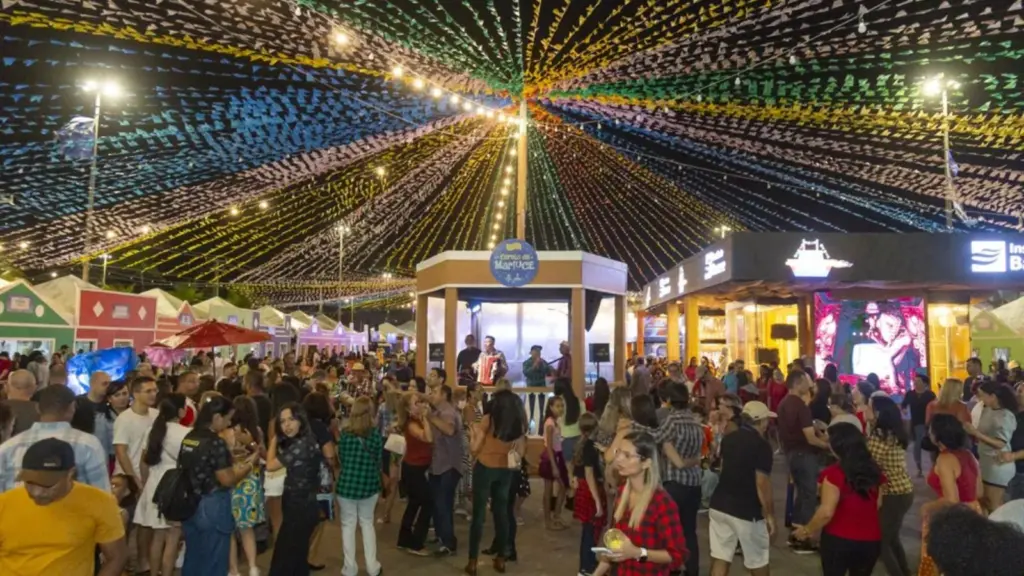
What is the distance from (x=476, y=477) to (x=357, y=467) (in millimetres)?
1075

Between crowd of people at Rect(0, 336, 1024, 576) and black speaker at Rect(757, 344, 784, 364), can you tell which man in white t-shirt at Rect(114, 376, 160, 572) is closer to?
crowd of people at Rect(0, 336, 1024, 576)

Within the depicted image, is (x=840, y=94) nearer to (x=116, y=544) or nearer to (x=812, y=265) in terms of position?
(x=812, y=265)

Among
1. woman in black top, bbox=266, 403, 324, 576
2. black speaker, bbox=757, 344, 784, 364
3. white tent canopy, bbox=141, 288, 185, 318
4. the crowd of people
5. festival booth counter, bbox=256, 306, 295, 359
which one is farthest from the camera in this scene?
festival booth counter, bbox=256, 306, 295, 359

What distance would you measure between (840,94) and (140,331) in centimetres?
1895

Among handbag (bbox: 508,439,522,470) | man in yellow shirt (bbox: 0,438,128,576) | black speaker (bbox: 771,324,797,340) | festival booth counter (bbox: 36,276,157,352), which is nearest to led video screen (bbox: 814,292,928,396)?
black speaker (bbox: 771,324,797,340)

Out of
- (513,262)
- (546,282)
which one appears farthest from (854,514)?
(546,282)

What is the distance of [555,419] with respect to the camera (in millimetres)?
7965

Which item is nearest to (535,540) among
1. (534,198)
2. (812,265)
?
(812,265)

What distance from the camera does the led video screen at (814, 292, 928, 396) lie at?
694 inches

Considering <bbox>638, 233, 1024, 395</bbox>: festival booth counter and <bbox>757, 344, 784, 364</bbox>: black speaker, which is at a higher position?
<bbox>638, 233, 1024, 395</bbox>: festival booth counter

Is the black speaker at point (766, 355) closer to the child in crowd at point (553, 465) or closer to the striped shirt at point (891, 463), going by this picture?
the child in crowd at point (553, 465)

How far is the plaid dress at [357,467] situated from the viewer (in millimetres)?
5961

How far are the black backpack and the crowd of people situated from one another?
0.5 inches

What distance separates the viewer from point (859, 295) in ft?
58.4
